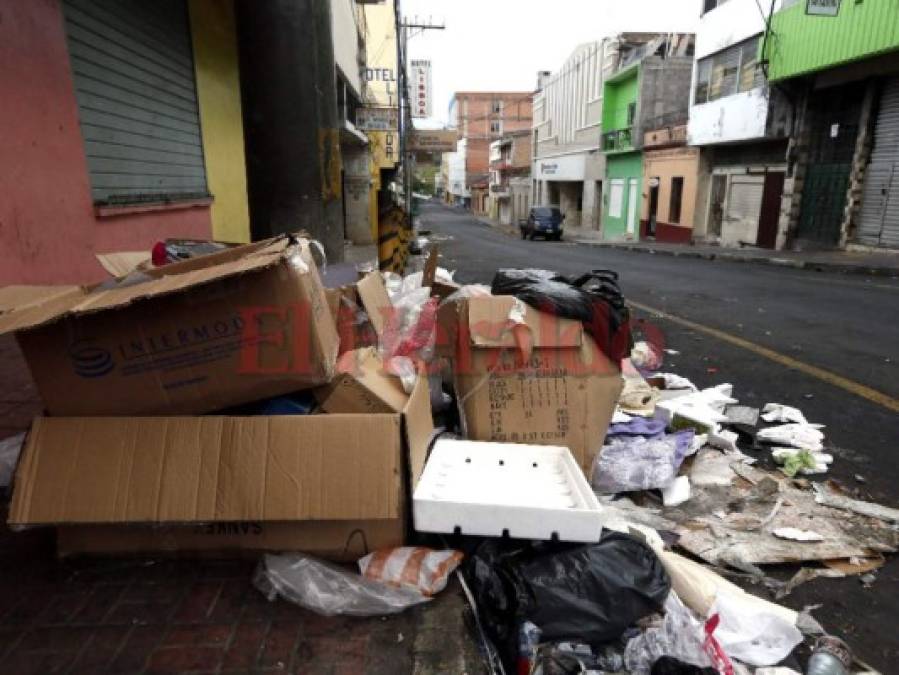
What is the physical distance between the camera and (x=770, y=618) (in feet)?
6.32

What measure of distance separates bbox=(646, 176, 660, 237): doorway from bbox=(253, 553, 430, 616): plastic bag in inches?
990

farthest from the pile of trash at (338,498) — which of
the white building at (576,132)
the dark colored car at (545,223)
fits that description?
the white building at (576,132)

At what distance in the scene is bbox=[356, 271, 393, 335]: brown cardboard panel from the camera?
10.1 feet

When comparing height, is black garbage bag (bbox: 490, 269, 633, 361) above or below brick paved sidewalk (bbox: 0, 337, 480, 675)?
above

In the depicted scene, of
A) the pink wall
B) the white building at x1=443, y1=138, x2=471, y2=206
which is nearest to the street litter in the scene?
the pink wall

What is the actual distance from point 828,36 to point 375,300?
15.9 metres

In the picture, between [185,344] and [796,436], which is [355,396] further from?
[796,436]

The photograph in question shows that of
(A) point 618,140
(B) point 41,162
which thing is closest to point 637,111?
(A) point 618,140

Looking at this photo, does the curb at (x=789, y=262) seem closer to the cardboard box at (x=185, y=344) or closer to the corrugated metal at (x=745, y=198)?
the corrugated metal at (x=745, y=198)

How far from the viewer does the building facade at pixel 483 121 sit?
7888 centimetres

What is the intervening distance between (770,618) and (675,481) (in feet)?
3.32

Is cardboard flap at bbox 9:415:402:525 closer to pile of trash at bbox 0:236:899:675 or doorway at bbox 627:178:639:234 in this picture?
pile of trash at bbox 0:236:899:675

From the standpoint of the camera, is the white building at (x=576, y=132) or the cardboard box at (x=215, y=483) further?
the white building at (x=576, y=132)

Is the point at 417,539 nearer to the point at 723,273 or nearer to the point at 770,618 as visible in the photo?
the point at 770,618
